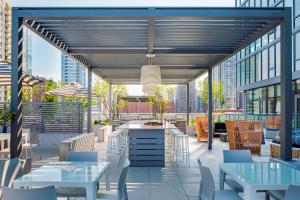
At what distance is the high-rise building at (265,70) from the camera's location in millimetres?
15203

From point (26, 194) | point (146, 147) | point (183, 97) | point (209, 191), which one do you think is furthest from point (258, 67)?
point (26, 194)

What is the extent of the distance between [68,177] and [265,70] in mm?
18076

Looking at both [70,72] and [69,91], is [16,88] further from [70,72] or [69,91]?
[70,72]

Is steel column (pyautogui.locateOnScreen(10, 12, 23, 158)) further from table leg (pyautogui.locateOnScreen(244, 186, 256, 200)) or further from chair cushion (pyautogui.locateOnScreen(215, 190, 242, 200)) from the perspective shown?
table leg (pyautogui.locateOnScreen(244, 186, 256, 200))

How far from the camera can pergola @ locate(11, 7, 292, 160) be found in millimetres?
4867

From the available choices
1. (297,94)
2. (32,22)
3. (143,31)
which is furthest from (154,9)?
(297,94)

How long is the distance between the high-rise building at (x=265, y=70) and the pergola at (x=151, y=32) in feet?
25.8

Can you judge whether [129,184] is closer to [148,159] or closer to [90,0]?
[148,159]

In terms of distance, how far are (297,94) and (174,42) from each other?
10.3 m

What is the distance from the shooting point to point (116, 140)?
27.9 feet

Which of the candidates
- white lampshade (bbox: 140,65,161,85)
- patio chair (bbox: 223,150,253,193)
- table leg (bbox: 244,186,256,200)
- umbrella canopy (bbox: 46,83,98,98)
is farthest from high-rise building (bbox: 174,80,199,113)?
table leg (bbox: 244,186,256,200)

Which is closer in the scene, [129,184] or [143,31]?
[129,184]

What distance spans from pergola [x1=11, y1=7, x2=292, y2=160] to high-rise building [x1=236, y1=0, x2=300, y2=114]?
7.86 m

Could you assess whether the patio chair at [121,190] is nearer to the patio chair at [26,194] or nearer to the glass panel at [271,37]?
the patio chair at [26,194]
